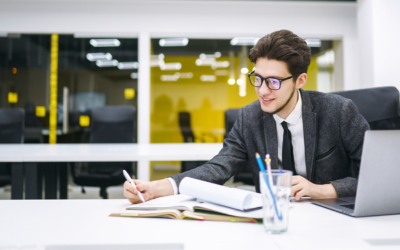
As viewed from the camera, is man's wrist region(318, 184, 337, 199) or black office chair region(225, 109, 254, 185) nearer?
man's wrist region(318, 184, 337, 199)

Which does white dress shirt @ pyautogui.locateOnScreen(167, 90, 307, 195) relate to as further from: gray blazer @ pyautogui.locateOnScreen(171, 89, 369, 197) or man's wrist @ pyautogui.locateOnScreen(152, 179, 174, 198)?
man's wrist @ pyautogui.locateOnScreen(152, 179, 174, 198)

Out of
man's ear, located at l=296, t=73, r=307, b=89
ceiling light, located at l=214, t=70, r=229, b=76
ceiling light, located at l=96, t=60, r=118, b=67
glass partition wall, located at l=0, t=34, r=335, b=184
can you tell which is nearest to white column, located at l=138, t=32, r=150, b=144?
glass partition wall, located at l=0, t=34, r=335, b=184

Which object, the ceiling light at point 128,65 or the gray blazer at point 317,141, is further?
the ceiling light at point 128,65

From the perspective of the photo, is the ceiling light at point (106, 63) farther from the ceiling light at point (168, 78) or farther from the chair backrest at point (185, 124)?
the chair backrest at point (185, 124)

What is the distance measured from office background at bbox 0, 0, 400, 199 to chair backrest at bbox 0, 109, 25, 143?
1.52 m

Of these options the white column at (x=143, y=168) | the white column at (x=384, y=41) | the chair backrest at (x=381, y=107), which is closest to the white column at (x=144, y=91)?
the white column at (x=143, y=168)

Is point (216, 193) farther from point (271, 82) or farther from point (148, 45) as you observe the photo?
point (148, 45)

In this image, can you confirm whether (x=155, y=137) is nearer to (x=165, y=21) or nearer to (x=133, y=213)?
(x=165, y=21)

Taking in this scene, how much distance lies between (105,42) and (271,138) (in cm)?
381

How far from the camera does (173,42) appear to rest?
4.60 metres

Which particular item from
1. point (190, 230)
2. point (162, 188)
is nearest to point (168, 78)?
point (162, 188)

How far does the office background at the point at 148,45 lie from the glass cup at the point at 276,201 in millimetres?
3327

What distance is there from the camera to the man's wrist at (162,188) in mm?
1021

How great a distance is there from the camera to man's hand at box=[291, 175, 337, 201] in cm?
97
